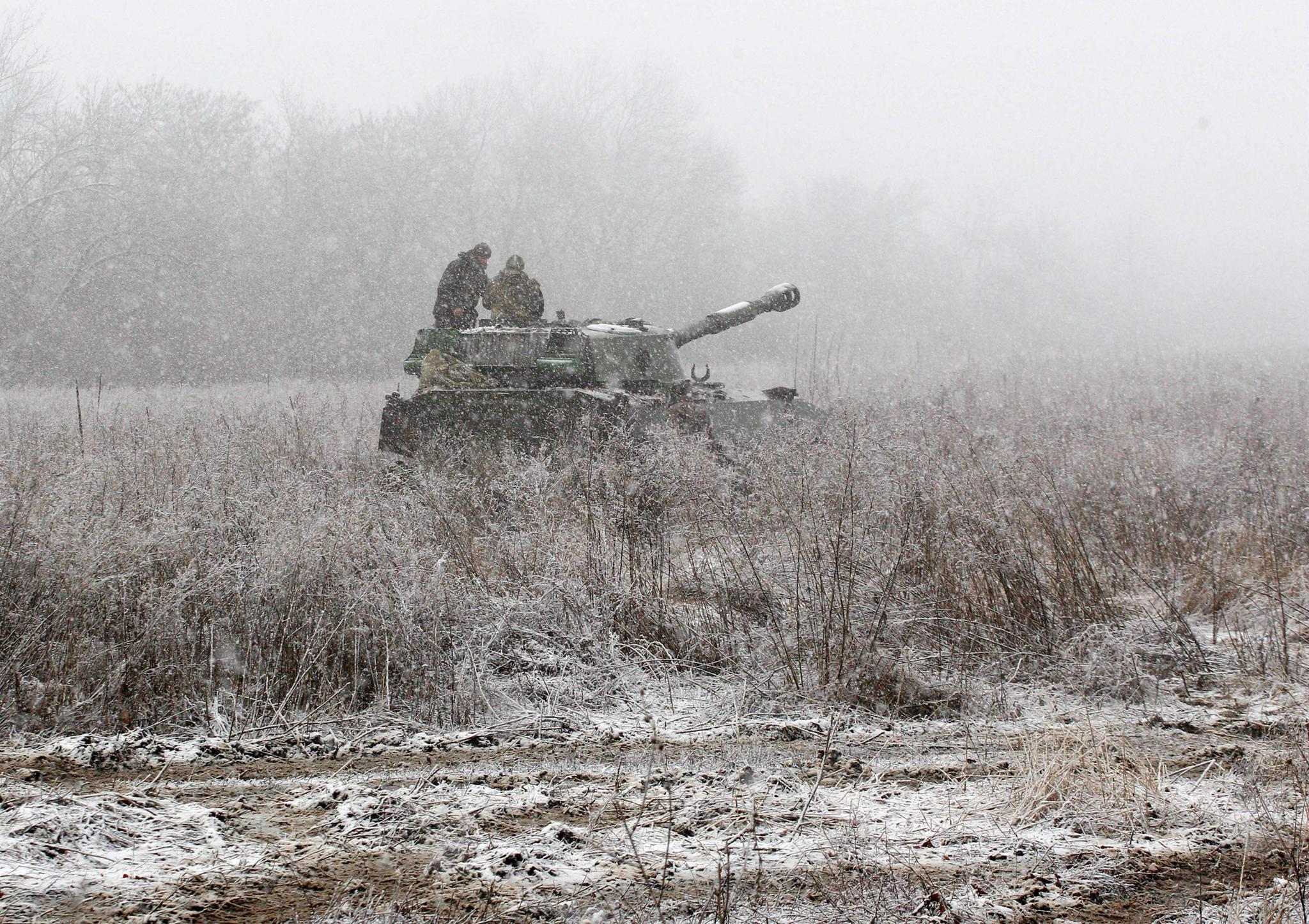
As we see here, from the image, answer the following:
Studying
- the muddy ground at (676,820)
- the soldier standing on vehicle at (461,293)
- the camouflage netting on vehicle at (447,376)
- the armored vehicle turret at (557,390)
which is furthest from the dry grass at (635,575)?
the soldier standing on vehicle at (461,293)

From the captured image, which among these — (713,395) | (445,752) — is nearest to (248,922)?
(445,752)

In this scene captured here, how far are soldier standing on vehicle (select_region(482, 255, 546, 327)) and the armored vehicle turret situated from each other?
11.9 inches

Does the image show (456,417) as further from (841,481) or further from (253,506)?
(841,481)

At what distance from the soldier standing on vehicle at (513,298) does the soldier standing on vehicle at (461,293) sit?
0.23 metres

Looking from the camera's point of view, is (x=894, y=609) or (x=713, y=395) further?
(x=713, y=395)

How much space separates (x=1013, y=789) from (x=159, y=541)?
3589mm

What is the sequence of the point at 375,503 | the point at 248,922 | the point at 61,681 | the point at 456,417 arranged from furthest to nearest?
1. the point at 456,417
2. the point at 375,503
3. the point at 61,681
4. the point at 248,922

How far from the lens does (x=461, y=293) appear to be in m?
10.2

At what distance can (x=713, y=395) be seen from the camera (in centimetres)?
886

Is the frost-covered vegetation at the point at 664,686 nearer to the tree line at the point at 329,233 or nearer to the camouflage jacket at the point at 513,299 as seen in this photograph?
the camouflage jacket at the point at 513,299

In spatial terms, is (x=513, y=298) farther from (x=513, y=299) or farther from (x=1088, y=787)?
(x=1088, y=787)

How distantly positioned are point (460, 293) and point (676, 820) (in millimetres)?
8363

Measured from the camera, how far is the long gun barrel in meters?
10.2

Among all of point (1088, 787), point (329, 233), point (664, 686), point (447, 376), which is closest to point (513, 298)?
point (447, 376)
